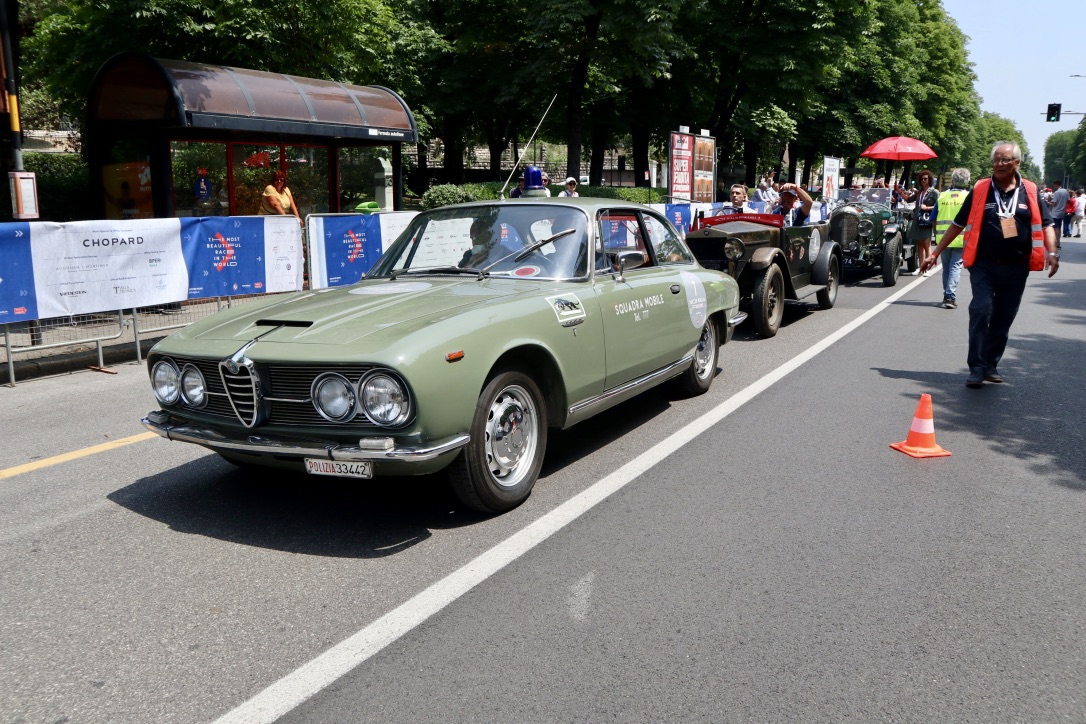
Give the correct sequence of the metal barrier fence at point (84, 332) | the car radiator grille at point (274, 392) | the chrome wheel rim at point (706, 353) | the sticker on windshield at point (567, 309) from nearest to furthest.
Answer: the car radiator grille at point (274, 392) < the sticker on windshield at point (567, 309) < the chrome wheel rim at point (706, 353) < the metal barrier fence at point (84, 332)

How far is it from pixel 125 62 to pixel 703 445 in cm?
1070

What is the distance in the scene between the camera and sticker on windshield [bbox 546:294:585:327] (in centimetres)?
507

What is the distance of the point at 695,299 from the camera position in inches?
272

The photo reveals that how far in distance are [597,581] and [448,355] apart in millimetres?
1208

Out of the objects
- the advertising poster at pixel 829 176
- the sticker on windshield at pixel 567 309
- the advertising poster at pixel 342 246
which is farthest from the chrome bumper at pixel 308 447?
the advertising poster at pixel 829 176

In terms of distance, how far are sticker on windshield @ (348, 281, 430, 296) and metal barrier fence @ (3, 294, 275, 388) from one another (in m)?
3.90

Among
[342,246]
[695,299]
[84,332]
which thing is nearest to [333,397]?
[695,299]

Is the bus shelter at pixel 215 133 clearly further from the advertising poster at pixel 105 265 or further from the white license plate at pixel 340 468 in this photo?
the white license plate at pixel 340 468

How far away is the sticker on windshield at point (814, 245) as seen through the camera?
12.0 m

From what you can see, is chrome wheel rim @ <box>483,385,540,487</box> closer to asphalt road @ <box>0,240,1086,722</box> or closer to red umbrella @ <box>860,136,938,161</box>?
asphalt road @ <box>0,240,1086,722</box>

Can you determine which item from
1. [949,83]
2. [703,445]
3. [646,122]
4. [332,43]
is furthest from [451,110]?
[949,83]

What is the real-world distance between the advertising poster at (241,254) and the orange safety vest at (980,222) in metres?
7.68

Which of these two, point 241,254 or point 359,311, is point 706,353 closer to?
point 359,311

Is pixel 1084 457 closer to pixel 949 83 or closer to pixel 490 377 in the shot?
pixel 490 377
